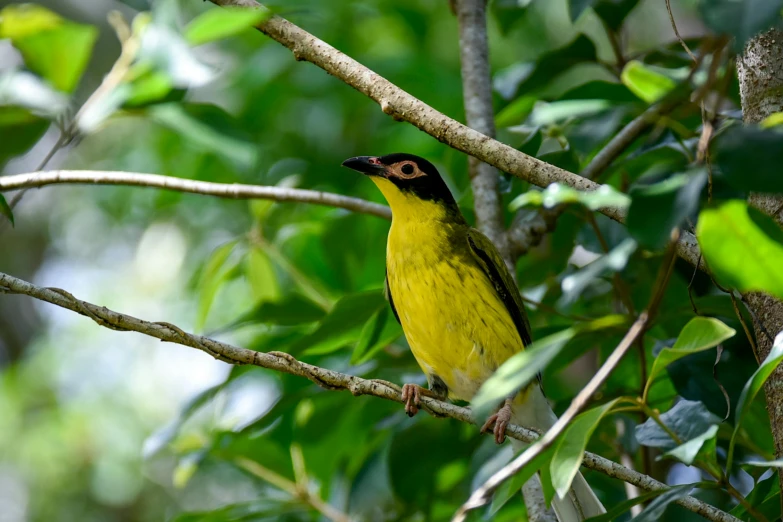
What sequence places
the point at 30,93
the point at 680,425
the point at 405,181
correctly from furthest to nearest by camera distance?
the point at 405,181
the point at 30,93
the point at 680,425

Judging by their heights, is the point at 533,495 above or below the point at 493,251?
below

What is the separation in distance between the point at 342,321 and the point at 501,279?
89 centimetres

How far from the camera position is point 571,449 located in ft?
6.87

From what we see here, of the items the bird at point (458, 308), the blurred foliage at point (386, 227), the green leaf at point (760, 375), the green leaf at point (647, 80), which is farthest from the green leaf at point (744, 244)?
the bird at point (458, 308)

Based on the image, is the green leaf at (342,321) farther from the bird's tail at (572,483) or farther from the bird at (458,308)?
the bird's tail at (572,483)

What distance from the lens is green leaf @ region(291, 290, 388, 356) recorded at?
3.45 meters

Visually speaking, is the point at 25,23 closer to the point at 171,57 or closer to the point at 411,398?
the point at 171,57

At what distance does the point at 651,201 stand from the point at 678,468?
10.7 feet

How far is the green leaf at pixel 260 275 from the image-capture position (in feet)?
14.8

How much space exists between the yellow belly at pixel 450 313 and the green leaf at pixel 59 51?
66.0 inches

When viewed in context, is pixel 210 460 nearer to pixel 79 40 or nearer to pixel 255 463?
pixel 255 463

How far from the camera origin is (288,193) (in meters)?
3.64

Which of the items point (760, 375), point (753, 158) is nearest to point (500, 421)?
point (760, 375)

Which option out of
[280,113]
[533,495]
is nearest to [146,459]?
[533,495]
